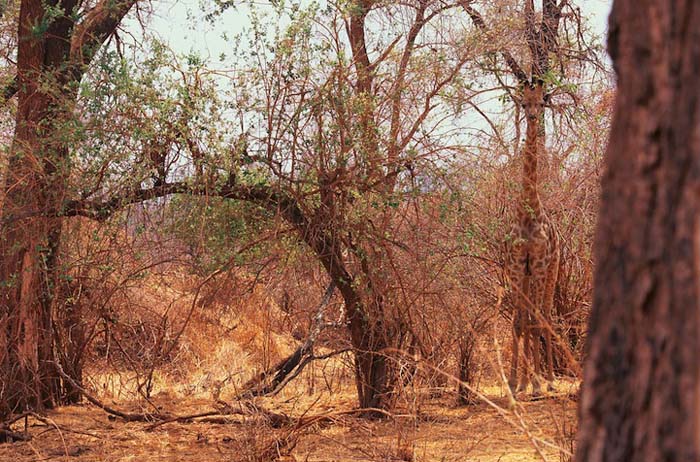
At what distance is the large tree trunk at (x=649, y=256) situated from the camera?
5.18 feet

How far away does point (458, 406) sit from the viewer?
782 centimetres

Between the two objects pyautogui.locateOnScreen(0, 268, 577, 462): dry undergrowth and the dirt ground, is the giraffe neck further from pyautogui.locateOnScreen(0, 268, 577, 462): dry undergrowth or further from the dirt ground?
the dirt ground

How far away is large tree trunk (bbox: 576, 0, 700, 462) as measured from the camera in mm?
1580

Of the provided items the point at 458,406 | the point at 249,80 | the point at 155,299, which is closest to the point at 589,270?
the point at 458,406

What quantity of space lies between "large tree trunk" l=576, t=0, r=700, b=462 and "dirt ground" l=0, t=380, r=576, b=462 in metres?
3.49

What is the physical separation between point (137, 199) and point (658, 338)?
5.26 metres

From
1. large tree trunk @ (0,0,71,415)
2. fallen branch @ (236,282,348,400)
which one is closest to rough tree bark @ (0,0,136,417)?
large tree trunk @ (0,0,71,415)

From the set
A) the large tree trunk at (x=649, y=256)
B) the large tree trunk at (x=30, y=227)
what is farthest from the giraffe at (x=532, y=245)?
the large tree trunk at (x=649, y=256)

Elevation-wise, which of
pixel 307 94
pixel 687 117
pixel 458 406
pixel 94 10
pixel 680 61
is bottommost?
pixel 458 406

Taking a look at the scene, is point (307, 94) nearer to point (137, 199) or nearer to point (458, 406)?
point (137, 199)

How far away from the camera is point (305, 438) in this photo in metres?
6.48

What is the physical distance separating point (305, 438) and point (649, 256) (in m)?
5.10

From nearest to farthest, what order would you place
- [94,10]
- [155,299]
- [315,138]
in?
[315,138] < [94,10] < [155,299]

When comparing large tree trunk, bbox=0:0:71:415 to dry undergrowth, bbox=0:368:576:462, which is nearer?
dry undergrowth, bbox=0:368:576:462
